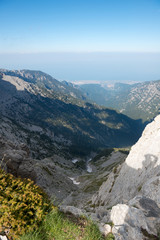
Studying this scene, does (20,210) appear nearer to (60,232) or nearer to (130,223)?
(60,232)

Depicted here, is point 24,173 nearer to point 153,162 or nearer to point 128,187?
point 128,187

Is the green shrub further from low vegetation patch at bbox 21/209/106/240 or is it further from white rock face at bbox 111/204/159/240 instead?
white rock face at bbox 111/204/159/240

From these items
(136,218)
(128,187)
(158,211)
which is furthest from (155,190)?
(128,187)

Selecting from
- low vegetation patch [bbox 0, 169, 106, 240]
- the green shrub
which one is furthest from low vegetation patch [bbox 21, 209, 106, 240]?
the green shrub

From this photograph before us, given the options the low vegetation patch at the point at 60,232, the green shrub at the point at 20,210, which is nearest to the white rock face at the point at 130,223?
the low vegetation patch at the point at 60,232

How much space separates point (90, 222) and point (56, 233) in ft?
6.41

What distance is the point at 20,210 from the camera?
7.39 m

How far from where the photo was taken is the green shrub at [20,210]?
6.99 meters

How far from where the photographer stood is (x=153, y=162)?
33.6 metres

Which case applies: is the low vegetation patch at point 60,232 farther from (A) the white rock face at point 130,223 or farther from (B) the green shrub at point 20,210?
(A) the white rock face at point 130,223

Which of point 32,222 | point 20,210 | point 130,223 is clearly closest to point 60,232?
point 32,222

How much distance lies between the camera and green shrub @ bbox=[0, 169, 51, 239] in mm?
6988

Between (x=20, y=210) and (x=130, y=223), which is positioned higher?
(x=20, y=210)

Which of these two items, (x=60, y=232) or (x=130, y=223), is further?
(x=130, y=223)
